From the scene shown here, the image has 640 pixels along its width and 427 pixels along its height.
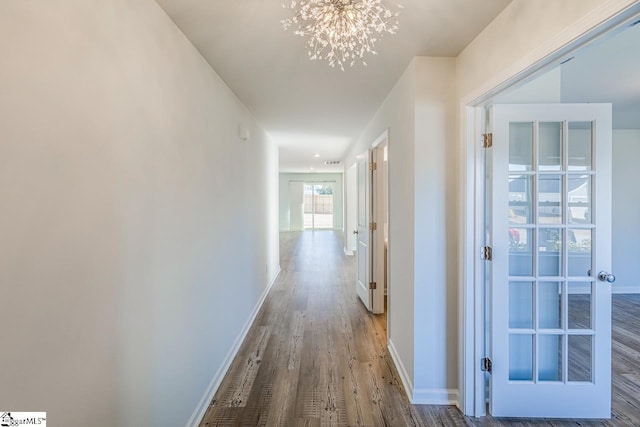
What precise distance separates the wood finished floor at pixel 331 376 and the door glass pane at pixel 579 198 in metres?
1.31

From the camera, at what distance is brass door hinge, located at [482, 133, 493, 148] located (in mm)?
1910

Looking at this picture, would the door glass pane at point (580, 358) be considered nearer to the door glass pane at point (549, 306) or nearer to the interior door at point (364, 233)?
the door glass pane at point (549, 306)

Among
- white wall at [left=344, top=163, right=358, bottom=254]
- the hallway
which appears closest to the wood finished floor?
the hallway

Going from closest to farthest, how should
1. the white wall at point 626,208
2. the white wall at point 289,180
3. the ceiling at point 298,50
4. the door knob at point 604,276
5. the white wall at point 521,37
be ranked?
the white wall at point 521,37 < the ceiling at point 298,50 < the door knob at point 604,276 < the white wall at point 626,208 < the white wall at point 289,180

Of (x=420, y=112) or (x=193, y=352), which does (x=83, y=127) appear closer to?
(x=193, y=352)

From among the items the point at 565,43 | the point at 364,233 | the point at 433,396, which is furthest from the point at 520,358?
the point at 364,233

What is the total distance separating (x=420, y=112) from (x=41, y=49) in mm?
1931

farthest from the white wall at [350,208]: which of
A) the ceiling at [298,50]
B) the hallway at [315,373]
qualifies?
the ceiling at [298,50]

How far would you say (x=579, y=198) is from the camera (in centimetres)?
186

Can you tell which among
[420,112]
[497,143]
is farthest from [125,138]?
[497,143]

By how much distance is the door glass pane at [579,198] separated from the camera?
1.85 m

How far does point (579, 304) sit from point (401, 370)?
1.32 meters

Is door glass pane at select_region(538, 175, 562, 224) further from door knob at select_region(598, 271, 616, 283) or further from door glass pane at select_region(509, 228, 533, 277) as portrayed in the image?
door knob at select_region(598, 271, 616, 283)

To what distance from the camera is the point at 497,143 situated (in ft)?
6.22
